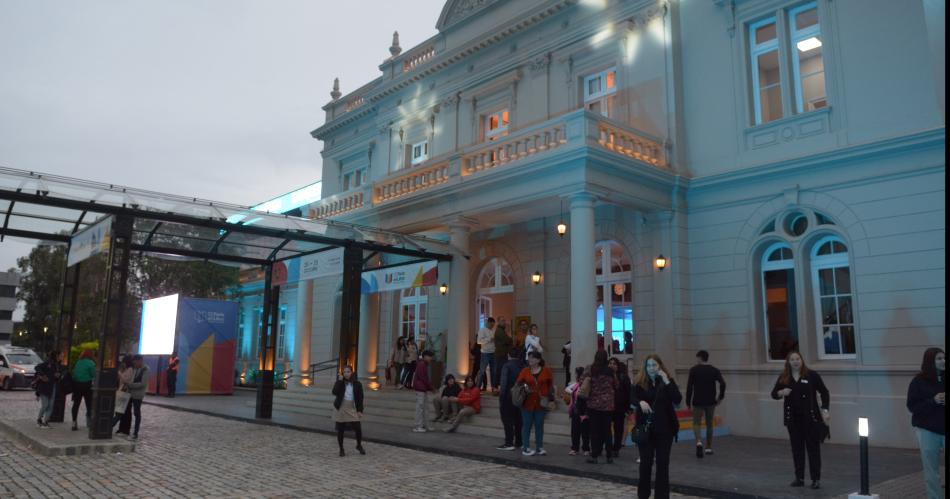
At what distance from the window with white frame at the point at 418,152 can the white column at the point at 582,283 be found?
9468 millimetres

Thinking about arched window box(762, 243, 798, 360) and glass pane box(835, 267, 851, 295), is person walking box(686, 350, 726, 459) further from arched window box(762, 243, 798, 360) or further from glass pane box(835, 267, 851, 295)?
glass pane box(835, 267, 851, 295)

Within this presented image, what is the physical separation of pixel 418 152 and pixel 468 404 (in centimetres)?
1100

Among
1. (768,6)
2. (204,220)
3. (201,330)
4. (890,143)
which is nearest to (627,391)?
(890,143)

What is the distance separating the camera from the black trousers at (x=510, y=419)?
38.1 feet

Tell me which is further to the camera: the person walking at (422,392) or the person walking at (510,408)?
the person walking at (422,392)

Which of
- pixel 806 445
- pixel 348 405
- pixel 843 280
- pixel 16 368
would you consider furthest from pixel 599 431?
pixel 16 368

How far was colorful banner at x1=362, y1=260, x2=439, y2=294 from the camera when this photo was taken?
623 inches

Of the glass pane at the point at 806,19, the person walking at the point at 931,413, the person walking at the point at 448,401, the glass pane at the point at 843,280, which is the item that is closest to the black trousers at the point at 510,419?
the person walking at the point at 448,401

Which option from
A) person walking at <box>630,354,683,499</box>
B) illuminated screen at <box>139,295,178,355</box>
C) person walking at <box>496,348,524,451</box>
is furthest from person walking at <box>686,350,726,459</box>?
illuminated screen at <box>139,295,178,355</box>

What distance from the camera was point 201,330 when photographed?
89.1ft

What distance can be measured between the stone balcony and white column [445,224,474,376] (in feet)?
6.61

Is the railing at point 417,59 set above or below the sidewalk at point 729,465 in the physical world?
above

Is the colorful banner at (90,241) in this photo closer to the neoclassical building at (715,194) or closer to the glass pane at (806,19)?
the neoclassical building at (715,194)

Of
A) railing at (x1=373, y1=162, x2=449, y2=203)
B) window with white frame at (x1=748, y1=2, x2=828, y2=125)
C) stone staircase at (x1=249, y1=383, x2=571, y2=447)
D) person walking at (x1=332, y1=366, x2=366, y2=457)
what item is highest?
window with white frame at (x1=748, y1=2, x2=828, y2=125)
